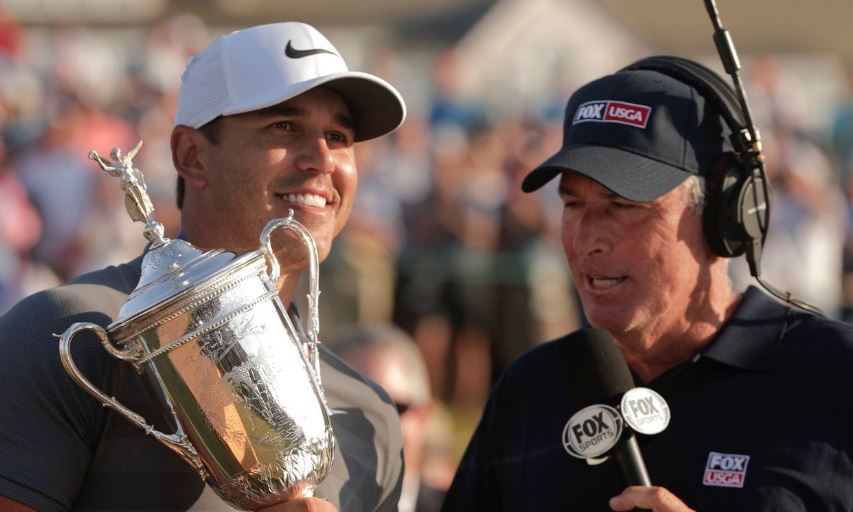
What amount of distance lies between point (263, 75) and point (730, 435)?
1309mm

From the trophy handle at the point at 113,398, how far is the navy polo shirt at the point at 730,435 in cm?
85

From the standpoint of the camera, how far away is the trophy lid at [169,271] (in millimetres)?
2637

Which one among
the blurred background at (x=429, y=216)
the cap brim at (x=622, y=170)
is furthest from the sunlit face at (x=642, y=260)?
the blurred background at (x=429, y=216)

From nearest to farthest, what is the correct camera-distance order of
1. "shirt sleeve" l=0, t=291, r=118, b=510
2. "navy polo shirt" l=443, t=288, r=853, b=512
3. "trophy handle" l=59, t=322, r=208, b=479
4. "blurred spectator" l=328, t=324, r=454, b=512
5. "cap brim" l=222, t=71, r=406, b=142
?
"trophy handle" l=59, t=322, r=208, b=479 → "shirt sleeve" l=0, t=291, r=118, b=510 → "navy polo shirt" l=443, t=288, r=853, b=512 → "cap brim" l=222, t=71, r=406, b=142 → "blurred spectator" l=328, t=324, r=454, b=512

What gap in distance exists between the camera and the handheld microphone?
9.07 ft

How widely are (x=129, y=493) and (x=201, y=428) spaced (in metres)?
0.25

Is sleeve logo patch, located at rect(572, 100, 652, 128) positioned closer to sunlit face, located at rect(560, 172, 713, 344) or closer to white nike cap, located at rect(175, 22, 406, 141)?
sunlit face, located at rect(560, 172, 713, 344)

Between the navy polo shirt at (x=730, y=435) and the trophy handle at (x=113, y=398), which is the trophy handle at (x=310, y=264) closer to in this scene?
the trophy handle at (x=113, y=398)

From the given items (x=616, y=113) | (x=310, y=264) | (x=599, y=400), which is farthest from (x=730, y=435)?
(x=310, y=264)

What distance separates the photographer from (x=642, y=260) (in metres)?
3.19

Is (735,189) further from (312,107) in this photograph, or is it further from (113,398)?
(113,398)

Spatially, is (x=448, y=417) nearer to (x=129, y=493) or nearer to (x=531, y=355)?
(x=531, y=355)

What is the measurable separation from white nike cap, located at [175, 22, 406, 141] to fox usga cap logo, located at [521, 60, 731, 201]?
1.56ft

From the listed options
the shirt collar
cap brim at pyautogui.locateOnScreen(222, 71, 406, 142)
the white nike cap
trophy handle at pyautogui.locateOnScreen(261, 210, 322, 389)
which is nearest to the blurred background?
cap brim at pyautogui.locateOnScreen(222, 71, 406, 142)
